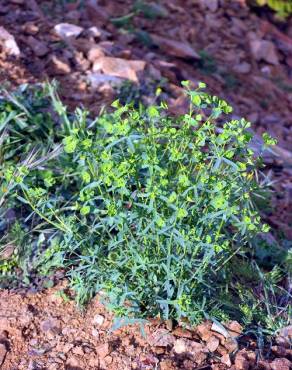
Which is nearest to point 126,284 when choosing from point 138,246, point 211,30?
point 138,246

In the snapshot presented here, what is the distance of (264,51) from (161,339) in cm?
413

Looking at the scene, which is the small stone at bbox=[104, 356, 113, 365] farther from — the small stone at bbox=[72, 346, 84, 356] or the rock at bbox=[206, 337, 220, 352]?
the rock at bbox=[206, 337, 220, 352]

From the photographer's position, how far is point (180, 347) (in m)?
3.53

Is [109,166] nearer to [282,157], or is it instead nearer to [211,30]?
[282,157]

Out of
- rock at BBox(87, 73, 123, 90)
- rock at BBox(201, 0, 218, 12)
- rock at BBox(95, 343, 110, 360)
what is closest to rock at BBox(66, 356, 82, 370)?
rock at BBox(95, 343, 110, 360)

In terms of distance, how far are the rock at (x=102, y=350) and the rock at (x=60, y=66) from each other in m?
2.34

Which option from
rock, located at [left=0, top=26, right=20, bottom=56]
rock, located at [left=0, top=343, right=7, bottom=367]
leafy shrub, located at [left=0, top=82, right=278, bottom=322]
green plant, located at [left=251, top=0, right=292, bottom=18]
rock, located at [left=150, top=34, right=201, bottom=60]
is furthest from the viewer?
green plant, located at [left=251, top=0, right=292, bottom=18]

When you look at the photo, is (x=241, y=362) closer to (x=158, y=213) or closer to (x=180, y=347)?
(x=180, y=347)

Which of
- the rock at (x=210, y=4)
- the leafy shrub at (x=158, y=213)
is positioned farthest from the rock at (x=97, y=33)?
the leafy shrub at (x=158, y=213)

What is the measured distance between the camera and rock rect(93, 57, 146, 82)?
5328mm

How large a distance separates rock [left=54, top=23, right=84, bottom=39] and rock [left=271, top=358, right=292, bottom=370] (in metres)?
3.08

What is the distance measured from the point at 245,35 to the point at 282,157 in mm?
2107

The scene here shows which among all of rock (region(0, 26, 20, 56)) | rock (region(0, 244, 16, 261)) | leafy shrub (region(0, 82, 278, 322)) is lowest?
rock (region(0, 244, 16, 261))

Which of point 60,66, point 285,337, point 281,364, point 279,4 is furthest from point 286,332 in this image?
point 279,4
